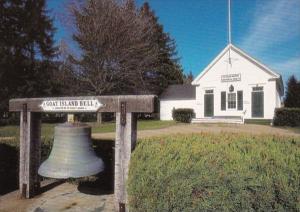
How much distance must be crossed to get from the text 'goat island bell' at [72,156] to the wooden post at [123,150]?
28 centimetres

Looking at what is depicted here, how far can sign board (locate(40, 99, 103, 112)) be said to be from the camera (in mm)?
4152

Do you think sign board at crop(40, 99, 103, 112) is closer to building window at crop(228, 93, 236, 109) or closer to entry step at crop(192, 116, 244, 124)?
entry step at crop(192, 116, 244, 124)

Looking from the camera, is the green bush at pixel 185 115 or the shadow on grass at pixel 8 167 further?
the green bush at pixel 185 115

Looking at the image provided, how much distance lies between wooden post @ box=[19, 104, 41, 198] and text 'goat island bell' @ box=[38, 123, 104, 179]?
1.22 meters

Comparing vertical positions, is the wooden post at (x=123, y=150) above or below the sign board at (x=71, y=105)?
below

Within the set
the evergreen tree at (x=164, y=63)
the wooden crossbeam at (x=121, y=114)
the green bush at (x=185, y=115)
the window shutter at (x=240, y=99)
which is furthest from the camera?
the evergreen tree at (x=164, y=63)

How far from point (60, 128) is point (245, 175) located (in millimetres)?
2543

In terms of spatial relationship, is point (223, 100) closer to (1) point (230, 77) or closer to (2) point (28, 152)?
(1) point (230, 77)

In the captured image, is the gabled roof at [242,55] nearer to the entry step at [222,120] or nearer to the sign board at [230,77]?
the sign board at [230,77]

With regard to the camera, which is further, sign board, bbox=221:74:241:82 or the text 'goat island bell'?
sign board, bbox=221:74:241:82

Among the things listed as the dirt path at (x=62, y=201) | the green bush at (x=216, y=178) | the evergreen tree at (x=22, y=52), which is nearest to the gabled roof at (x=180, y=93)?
the evergreen tree at (x=22, y=52)

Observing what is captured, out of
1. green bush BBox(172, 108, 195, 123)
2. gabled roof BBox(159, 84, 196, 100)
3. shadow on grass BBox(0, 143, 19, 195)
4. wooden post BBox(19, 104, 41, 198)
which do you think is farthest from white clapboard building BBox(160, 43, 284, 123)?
wooden post BBox(19, 104, 41, 198)

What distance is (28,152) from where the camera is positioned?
5070 mm

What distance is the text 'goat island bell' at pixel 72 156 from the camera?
3762 mm
